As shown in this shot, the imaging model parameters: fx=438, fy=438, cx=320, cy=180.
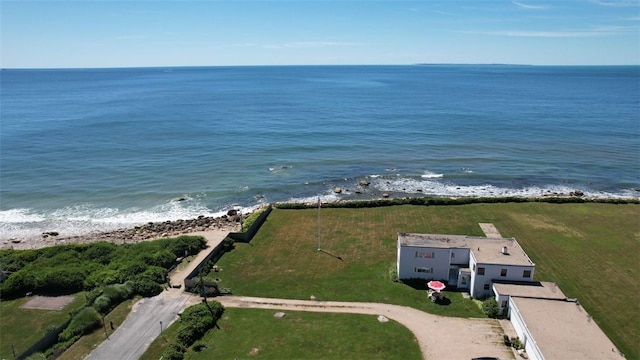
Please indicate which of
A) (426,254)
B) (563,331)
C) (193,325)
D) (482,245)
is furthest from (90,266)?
(563,331)

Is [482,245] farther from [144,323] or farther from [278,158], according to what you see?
[278,158]

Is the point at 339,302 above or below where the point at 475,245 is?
below

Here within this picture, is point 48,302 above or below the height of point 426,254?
below

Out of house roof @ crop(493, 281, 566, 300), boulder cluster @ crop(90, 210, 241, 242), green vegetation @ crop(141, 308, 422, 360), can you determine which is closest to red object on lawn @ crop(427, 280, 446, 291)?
house roof @ crop(493, 281, 566, 300)

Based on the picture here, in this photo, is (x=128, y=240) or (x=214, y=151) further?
(x=214, y=151)

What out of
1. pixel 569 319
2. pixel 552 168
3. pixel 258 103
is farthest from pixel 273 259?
pixel 258 103

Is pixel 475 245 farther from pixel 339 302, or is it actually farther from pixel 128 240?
pixel 128 240

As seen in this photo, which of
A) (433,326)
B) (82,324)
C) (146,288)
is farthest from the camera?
(146,288)

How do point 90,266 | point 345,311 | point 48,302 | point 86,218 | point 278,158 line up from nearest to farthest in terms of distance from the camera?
point 345,311
point 48,302
point 90,266
point 86,218
point 278,158
